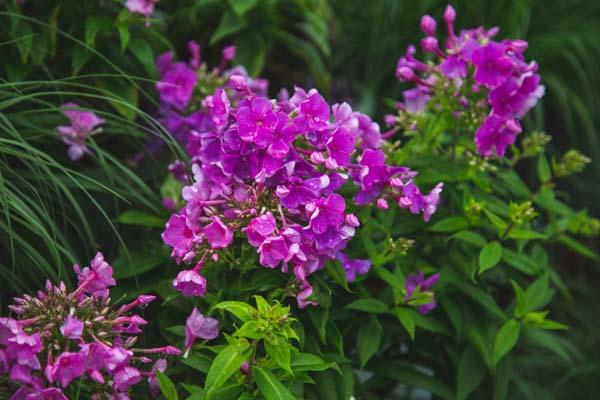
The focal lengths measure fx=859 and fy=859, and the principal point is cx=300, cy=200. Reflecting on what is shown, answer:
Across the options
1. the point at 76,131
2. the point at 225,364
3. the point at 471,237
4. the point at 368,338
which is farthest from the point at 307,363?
the point at 76,131

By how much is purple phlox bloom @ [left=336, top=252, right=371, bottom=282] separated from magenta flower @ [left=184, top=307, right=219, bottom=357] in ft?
1.06

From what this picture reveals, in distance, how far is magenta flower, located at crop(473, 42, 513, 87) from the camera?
6.60ft

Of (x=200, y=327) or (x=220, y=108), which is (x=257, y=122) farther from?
(x=200, y=327)

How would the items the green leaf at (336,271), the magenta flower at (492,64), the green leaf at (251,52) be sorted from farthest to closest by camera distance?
the green leaf at (251,52), the magenta flower at (492,64), the green leaf at (336,271)

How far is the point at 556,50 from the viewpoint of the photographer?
3637 mm

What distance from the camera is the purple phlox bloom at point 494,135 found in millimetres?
2072

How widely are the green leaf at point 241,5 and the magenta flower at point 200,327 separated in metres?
1.21

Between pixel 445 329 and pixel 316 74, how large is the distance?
4.02 feet

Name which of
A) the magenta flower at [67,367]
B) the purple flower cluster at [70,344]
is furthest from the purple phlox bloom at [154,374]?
the magenta flower at [67,367]

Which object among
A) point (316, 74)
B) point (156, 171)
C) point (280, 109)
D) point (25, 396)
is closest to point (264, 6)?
point (316, 74)

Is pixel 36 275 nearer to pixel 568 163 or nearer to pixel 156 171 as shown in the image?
pixel 156 171

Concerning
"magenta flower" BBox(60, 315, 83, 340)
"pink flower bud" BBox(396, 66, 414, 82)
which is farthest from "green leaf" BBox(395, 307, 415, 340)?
"magenta flower" BBox(60, 315, 83, 340)

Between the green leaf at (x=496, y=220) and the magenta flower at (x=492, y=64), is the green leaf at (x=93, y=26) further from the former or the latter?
the green leaf at (x=496, y=220)

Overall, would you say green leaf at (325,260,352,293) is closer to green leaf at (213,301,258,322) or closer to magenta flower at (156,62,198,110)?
green leaf at (213,301,258,322)
